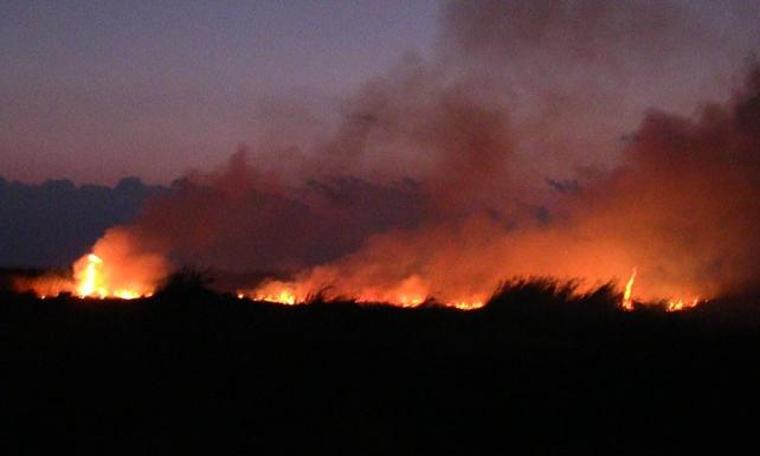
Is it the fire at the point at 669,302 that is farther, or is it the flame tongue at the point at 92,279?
the fire at the point at 669,302

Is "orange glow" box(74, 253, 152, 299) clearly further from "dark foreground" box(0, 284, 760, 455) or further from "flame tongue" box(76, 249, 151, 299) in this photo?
"dark foreground" box(0, 284, 760, 455)

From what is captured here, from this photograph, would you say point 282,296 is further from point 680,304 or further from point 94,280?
point 680,304

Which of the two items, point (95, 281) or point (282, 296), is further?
point (282, 296)

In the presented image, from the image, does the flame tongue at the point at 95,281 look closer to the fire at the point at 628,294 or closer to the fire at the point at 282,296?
the fire at the point at 282,296

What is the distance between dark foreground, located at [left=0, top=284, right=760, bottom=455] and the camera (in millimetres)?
10602

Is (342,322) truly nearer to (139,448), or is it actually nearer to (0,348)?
(0,348)

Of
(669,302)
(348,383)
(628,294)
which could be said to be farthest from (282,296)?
(348,383)

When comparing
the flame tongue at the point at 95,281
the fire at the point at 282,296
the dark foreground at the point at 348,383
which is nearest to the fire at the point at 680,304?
the dark foreground at the point at 348,383

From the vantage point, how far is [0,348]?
13.4m

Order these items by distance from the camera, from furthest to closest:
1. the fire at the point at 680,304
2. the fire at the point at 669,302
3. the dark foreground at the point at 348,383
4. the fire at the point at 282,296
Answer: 1. the fire at the point at 680,304
2. the fire at the point at 669,302
3. the fire at the point at 282,296
4. the dark foreground at the point at 348,383

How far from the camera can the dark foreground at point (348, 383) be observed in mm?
10602

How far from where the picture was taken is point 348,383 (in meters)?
12.4

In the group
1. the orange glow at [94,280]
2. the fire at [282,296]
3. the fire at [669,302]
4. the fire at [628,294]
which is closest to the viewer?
the fire at [282,296]

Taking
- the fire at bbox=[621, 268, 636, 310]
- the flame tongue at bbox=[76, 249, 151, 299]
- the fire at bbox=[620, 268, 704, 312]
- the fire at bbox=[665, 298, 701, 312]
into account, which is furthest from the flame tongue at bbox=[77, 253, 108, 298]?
the fire at bbox=[665, 298, 701, 312]
